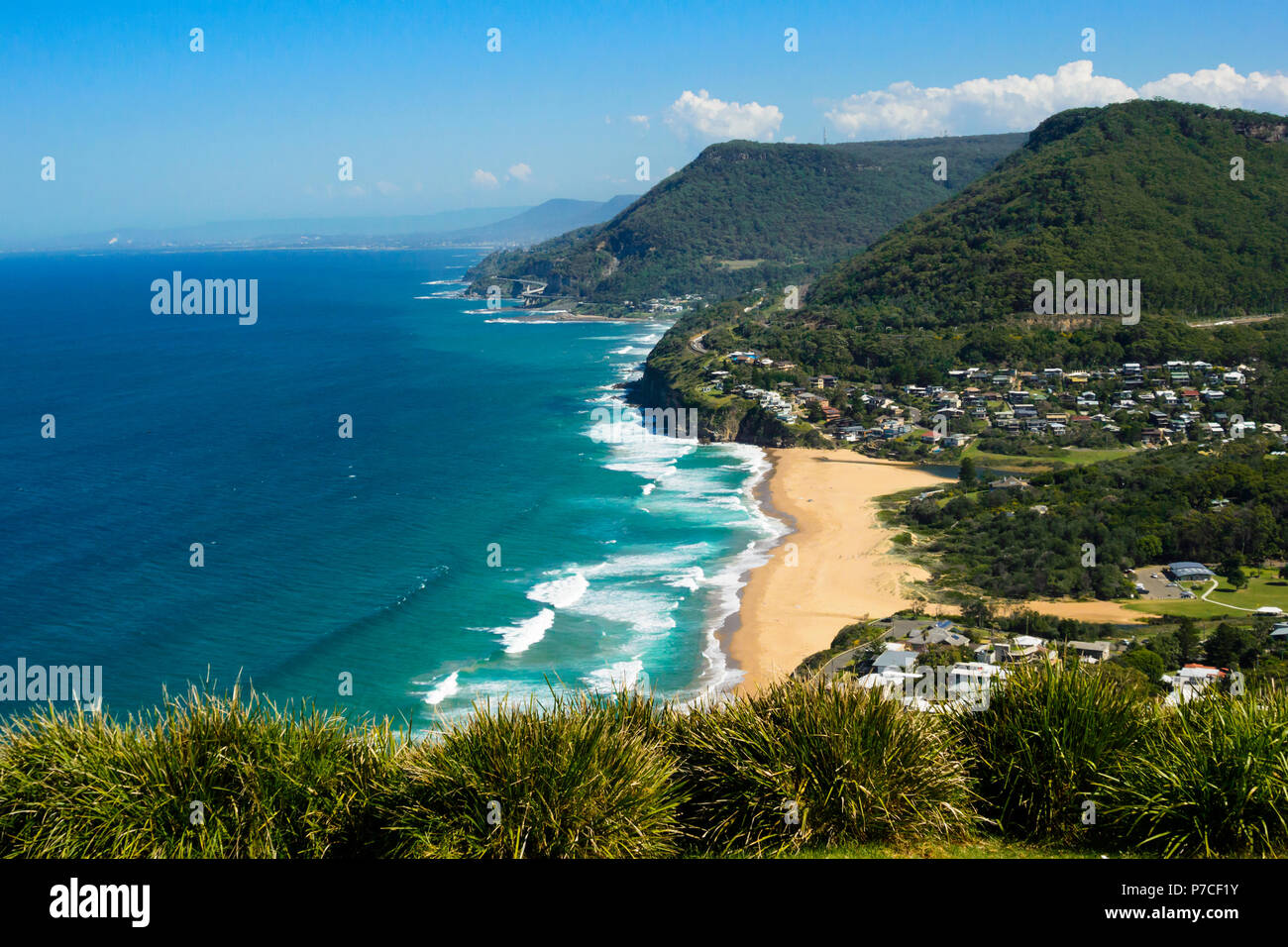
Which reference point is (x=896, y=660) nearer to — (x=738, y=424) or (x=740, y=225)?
(x=738, y=424)

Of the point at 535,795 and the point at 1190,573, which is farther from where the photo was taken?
the point at 1190,573

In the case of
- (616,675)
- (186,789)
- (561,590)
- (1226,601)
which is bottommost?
(616,675)

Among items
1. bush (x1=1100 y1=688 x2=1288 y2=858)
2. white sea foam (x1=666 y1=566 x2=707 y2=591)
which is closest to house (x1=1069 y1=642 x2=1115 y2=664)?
white sea foam (x1=666 y1=566 x2=707 y2=591)

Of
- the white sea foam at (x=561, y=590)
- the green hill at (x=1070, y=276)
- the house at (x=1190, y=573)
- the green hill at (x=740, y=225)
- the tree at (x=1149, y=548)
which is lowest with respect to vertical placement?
the white sea foam at (x=561, y=590)

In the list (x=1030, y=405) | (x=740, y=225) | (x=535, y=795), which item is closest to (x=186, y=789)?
(x=535, y=795)

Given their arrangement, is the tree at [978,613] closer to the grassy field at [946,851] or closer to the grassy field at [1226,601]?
the grassy field at [1226,601]

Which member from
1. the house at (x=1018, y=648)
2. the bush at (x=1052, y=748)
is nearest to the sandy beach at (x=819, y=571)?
the house at (x=1018, y=648)

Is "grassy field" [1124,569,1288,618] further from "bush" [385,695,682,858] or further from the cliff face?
the cliff face
